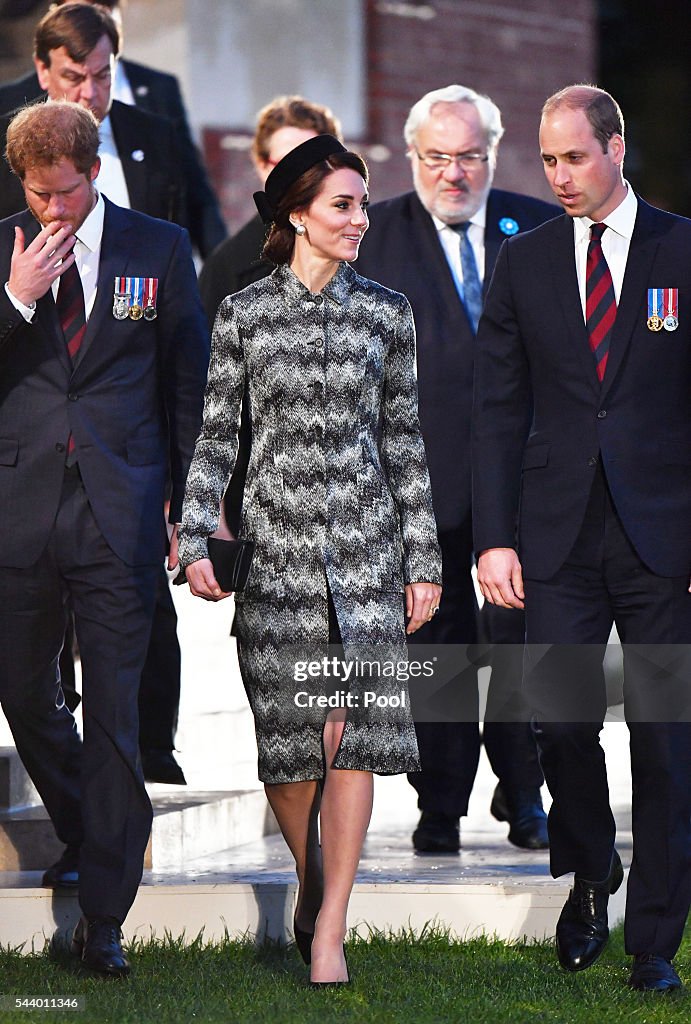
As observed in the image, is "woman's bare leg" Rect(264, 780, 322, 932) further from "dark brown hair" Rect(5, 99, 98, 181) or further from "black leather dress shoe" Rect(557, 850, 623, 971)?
"dark brown hair" Rect(5, 99, 98, 181)

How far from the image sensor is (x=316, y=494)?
4352 millimetres

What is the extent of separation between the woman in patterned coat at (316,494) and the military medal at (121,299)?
11.3 inches

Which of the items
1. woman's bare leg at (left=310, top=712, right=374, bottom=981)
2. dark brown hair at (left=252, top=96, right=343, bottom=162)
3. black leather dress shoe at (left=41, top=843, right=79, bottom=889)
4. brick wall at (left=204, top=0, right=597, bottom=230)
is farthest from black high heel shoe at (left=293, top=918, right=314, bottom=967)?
brick wall at (left=204, top=0, right=597, bottom=230)

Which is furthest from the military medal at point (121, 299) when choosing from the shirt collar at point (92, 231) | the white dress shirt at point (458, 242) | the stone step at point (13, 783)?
the stone step at point (13, 783)

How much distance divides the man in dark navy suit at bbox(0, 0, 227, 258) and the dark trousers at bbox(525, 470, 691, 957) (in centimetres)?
203

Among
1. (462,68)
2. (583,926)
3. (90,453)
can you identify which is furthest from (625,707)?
(462,68)

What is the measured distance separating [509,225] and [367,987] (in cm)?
241

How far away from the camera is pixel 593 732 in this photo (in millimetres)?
4453

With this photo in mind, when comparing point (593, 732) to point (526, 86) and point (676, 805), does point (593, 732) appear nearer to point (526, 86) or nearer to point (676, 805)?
point (676, 805)

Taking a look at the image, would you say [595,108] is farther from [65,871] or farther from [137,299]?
[65,871]

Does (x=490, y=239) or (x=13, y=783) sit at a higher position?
(x=490, y=239)

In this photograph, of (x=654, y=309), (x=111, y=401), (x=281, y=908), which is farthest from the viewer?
(x=281, y=908)

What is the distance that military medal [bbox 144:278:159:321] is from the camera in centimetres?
464

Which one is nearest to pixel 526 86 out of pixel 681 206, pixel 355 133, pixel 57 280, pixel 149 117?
pixel 355 133
